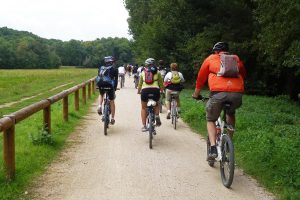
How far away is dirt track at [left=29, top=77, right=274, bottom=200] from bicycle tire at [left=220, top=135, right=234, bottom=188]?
4.6 inches

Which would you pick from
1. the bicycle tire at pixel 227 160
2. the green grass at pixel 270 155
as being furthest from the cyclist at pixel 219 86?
the green grass at pixel 270 155

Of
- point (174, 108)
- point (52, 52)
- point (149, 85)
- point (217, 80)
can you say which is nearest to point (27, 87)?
point (174, 108)

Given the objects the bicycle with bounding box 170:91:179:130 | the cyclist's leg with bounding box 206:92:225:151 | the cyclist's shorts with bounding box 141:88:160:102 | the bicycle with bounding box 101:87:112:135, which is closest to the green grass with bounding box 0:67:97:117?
the bicycle with bounding box 101:87:112:135

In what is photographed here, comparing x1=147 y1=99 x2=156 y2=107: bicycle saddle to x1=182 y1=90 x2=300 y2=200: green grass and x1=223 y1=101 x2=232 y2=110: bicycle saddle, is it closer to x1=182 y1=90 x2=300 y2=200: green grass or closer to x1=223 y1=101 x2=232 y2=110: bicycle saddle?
x1=182 y1=90 x2=300 y2=200: green grass

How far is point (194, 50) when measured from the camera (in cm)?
3109

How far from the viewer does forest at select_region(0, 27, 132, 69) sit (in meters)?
130

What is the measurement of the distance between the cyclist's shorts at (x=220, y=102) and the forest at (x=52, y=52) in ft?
338

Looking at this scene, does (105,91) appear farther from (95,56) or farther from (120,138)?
(95,56)

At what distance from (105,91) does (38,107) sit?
9.98ft

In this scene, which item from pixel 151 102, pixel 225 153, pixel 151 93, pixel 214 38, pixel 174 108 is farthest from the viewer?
pixel 214 38

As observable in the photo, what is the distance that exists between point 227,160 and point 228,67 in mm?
1329

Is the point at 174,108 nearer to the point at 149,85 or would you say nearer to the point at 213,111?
the point at 149,85

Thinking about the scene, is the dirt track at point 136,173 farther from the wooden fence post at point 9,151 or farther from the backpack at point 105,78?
the backpack at point 105,78

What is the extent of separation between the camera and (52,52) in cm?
15100
